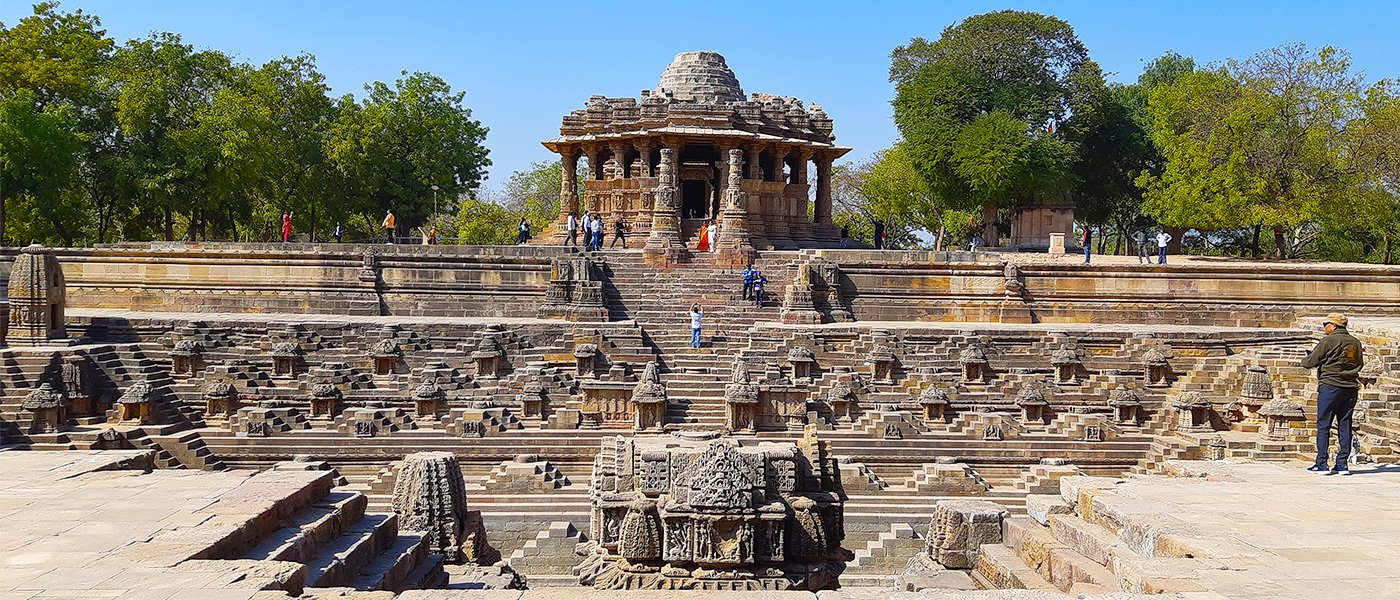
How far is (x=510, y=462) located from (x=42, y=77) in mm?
20578

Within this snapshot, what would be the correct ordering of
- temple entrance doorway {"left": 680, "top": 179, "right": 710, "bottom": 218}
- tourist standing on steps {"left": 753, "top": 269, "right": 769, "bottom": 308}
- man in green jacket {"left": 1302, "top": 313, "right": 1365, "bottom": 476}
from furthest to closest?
temple entrance doorway {"left": 680, "top": 179, "right": 710, "bottom": 218} → tourist standing on steps {"left": 753, "top": 269, "right": 769, "bottom": 308} → man in green jacket {"left": 1302, "top": 313, "right": 1365, "bottom": 476}

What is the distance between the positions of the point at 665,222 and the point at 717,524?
1660 cm

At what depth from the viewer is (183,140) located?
2697cm

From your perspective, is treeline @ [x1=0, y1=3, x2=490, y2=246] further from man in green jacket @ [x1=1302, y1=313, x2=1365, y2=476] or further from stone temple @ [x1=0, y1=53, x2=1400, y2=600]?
man in green jacket @ [x1=1302, y1=313, x2=1365, y2=476]

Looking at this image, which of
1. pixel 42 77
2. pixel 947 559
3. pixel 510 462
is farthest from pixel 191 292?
pixel 947 559

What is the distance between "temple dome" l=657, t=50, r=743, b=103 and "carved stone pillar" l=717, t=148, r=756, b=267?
Answer: 11.9ft

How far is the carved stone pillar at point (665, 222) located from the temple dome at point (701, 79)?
347cm

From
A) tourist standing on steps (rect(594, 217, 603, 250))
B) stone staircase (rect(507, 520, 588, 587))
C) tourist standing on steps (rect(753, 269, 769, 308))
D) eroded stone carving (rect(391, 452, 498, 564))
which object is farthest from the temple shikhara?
eroded stone carving (rect(391, 452, 498, 564))

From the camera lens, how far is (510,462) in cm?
1470

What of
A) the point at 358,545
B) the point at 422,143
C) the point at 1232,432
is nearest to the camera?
the point at 358,545

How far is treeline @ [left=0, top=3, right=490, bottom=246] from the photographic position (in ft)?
86.3

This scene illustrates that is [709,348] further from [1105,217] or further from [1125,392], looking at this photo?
[1105,217]

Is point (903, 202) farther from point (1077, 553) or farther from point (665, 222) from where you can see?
point (1077, 553)

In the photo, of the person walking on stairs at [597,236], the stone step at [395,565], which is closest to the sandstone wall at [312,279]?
the person walking on stairs at [597,236]
